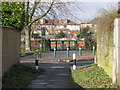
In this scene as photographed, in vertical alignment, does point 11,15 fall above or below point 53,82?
above

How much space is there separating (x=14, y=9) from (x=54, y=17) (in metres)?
20.9

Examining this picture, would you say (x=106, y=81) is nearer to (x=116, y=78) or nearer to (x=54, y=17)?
(x=116, y=78)

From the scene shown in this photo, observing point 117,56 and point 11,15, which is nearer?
point 117,56

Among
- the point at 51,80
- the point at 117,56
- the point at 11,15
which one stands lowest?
the point at 51,80

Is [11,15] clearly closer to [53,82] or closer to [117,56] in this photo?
[53,82]

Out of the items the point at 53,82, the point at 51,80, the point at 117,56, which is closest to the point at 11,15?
the point at 51,80

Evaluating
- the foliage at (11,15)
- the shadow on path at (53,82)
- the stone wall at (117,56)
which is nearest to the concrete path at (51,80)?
the shadow on path at (53,82)

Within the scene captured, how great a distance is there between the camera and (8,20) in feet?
42.7

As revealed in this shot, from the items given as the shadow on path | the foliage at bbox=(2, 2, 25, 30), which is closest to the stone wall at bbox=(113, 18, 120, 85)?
the shadow on path

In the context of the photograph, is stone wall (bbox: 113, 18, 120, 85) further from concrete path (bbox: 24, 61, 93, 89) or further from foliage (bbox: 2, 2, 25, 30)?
foliage (bbox: 2, 2, 25, 30)

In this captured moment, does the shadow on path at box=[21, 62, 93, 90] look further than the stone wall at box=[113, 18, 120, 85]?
Yes

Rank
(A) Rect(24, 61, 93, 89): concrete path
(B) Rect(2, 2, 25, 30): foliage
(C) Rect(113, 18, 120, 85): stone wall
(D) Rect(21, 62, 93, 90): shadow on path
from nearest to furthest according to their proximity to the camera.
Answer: (C) Rect(113, 18, 120, 85): stone wall, (D) Rect(21, 62, 93, 90): shadow on path, (A) Rect(24, 61, 93, 89): concrete path, (B) Rect(2, 2, 25, 30): foliage

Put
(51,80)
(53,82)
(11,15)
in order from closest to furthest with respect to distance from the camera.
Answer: (53,82) → (51,80) → (11,15)

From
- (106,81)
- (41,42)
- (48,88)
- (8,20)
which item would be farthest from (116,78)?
(41,42)
